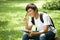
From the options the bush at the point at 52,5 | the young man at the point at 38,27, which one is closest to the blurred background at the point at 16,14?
the bush at the point at 52,5

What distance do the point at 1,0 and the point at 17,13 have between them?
0.41 metres

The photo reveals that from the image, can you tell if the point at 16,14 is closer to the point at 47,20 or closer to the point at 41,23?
the point at 41,23

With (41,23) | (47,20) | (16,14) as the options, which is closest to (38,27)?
(41,23)

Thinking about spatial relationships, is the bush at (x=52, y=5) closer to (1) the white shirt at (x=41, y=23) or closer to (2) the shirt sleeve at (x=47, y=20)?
(1) the white shirt at (x=41, y=23)

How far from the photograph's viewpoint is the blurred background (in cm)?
402

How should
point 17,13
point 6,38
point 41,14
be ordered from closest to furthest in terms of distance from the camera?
point 41,14 → point 6,38 → point 17,13

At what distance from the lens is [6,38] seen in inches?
156

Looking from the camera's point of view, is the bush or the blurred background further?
the bush

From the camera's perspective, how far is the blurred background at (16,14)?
402 cm

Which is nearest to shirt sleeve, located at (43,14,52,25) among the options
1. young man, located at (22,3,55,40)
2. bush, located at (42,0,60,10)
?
young man, located at (22,3,55,40)

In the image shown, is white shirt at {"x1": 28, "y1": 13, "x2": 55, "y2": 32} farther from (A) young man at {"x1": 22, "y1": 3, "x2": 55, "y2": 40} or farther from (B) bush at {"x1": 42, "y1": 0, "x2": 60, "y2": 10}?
(B) bush at {"x1": 42, "y1": 0, "x2": 60, "y2": 10}

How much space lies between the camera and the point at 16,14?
168 inches

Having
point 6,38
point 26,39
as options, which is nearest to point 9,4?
point 6,38

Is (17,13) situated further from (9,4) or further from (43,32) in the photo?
(43,32)
